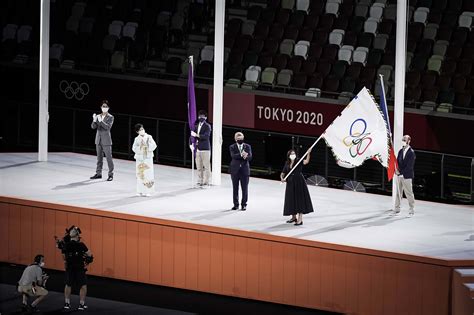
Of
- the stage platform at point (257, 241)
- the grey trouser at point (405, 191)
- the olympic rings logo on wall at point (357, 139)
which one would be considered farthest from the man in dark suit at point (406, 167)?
the olympic rings logo on wall at point (357, 139)

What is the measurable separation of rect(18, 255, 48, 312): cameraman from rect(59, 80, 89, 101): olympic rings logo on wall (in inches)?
339

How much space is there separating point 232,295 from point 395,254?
273 cm

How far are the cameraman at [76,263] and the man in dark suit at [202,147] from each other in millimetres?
3800

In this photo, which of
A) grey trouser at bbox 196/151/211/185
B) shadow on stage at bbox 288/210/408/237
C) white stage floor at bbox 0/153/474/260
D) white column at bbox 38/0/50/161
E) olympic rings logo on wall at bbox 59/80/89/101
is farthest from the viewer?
olympic rings logo on wall at bbox 59/80/89/101

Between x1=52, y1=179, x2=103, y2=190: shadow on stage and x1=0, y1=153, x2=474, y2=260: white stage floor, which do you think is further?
x1=52, y1=179, x2=103, y2=190: shadow on stage

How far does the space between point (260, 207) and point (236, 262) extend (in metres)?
2.10

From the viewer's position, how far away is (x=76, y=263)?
20.1 meters

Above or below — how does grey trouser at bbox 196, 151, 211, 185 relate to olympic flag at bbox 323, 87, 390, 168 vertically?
below

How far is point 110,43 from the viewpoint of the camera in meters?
29.5

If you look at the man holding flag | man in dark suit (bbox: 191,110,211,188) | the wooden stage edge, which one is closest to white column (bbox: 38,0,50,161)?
the wooden stage edge

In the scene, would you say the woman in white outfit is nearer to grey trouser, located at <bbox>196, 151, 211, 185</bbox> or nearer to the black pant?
grey trouser, located at <bbox>196, 151, 211, 185</bbox>

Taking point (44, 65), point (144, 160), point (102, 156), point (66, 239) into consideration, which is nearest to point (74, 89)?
point (44, 65)

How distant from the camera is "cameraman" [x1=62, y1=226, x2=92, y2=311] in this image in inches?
790

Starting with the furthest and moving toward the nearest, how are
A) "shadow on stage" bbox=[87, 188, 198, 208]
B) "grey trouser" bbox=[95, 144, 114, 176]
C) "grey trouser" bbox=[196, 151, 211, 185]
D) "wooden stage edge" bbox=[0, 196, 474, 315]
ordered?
"grey trouser" bbox=[95, 144, 114, 176] < "grey trouser" bbox=[196, 151, 211, 185] < "shadow on stage" bbox=[87, 188, 198, 208] < "wooden stage edge" bbox=[0, 196, 474, 315]
